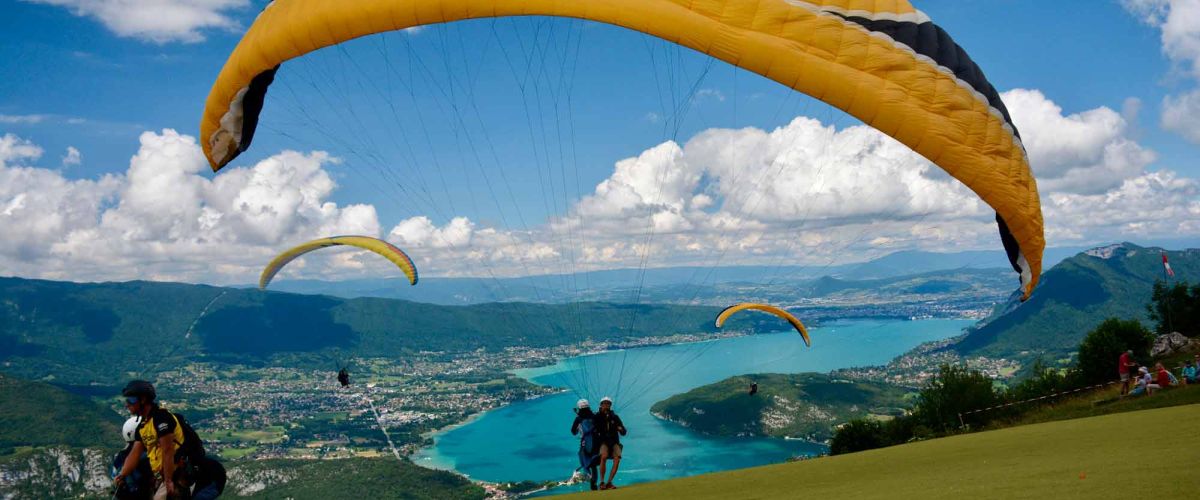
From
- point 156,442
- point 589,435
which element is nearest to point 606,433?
point 589,435

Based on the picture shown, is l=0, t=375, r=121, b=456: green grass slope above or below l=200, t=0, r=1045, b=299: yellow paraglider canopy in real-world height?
below

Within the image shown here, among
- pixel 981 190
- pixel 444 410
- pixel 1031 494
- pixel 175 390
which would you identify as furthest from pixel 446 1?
pixel 175 390

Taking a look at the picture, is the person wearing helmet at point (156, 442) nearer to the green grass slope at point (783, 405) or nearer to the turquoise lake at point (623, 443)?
the turquoise lake at point (623, 443)

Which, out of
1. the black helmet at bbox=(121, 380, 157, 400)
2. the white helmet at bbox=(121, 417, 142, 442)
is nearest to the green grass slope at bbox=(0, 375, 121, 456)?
the white helmet at bbox=(121, 417, 142, 442)

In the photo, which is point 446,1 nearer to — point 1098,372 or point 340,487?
point 1098,372

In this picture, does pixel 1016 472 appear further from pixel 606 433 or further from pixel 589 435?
pixel 589 435

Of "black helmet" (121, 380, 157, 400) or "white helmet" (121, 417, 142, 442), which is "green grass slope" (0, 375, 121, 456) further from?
"black helmet" (121, 380, 157, 400)
